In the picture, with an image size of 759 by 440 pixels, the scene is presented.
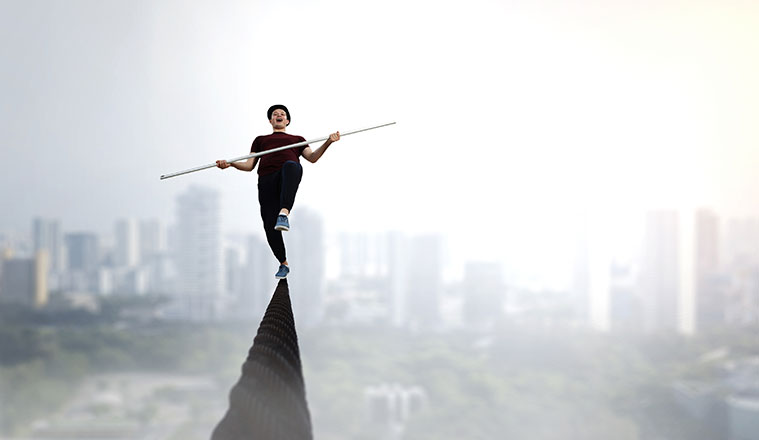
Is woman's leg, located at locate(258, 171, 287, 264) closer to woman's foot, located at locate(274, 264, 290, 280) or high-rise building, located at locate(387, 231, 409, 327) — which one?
woman's foot, located at locate(274, 264, 290, 280)

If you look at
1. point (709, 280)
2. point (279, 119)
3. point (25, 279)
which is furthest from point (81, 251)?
point (279, 119)

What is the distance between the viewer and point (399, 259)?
934 cm

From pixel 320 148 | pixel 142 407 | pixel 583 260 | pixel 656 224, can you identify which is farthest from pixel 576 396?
pixel 320 148

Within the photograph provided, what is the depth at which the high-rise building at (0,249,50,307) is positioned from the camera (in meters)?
8.55

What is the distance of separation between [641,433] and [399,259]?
367 cm

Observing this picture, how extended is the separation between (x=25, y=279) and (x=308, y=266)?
3.48 metres

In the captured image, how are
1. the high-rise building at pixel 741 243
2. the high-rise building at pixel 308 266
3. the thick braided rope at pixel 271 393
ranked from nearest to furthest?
the thick braided rope at pixel 271 393, the high-rise building at pixel 308 266, the high-rise building at pixel 741 243

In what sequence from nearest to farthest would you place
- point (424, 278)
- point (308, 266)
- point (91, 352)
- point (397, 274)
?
point (308, 266) → point (91, 352) → point (397, 274) → point (424, 278)

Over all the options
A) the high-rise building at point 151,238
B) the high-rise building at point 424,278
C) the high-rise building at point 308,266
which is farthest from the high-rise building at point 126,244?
the high-rise building at point 424,278

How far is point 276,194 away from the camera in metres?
0.34

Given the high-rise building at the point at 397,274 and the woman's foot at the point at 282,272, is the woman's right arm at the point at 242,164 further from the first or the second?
the high-rise building at the point at 397,274

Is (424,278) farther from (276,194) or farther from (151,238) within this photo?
(276,194)

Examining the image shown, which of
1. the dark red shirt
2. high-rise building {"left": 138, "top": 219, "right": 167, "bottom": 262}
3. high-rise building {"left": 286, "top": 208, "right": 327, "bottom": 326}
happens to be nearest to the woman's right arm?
the dark red shirt

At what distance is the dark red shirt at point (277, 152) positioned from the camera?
1.12ft
